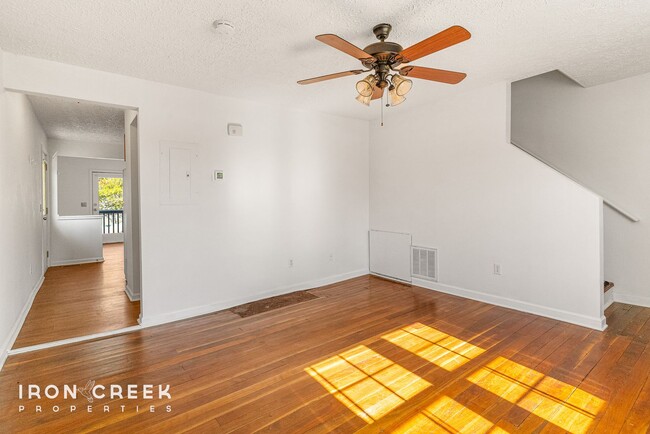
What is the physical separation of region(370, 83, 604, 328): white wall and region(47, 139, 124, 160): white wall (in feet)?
19.6

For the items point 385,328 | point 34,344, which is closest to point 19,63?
point 34,344

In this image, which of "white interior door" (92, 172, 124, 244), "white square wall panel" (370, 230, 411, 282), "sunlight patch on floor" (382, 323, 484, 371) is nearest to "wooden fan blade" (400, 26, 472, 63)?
"sunlight patch on floor" (382, 323, 484, 371)

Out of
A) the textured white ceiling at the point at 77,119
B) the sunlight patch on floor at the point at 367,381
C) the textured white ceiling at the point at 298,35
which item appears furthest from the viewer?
the textured white ceiling at the point at 77,119

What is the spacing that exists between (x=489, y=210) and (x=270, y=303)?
2923 millimetres

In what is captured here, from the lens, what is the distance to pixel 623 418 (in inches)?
75.1

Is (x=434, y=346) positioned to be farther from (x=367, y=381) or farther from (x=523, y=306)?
(x=523, y=306)

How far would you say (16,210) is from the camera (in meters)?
3.32

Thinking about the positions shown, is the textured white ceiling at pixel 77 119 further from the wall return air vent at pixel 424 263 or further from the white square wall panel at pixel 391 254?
the wall return air vent at pixel 424 263

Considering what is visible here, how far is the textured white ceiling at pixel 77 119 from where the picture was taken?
4.25 meters

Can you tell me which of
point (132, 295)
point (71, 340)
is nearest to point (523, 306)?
point (71, 340)

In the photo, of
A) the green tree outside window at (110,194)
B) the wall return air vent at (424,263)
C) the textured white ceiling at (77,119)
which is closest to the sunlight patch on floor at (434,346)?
the wall return air vent at (424,263)

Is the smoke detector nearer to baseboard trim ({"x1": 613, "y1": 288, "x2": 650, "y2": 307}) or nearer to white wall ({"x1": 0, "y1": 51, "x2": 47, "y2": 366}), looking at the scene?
white wall ({"x1": 0, "y1": 51, "x2": 47, "y2": 366})

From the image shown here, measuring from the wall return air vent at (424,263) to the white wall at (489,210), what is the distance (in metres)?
0.09

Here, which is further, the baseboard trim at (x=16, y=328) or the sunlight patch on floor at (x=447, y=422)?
the baseboard trim at (x=16, y=328)
